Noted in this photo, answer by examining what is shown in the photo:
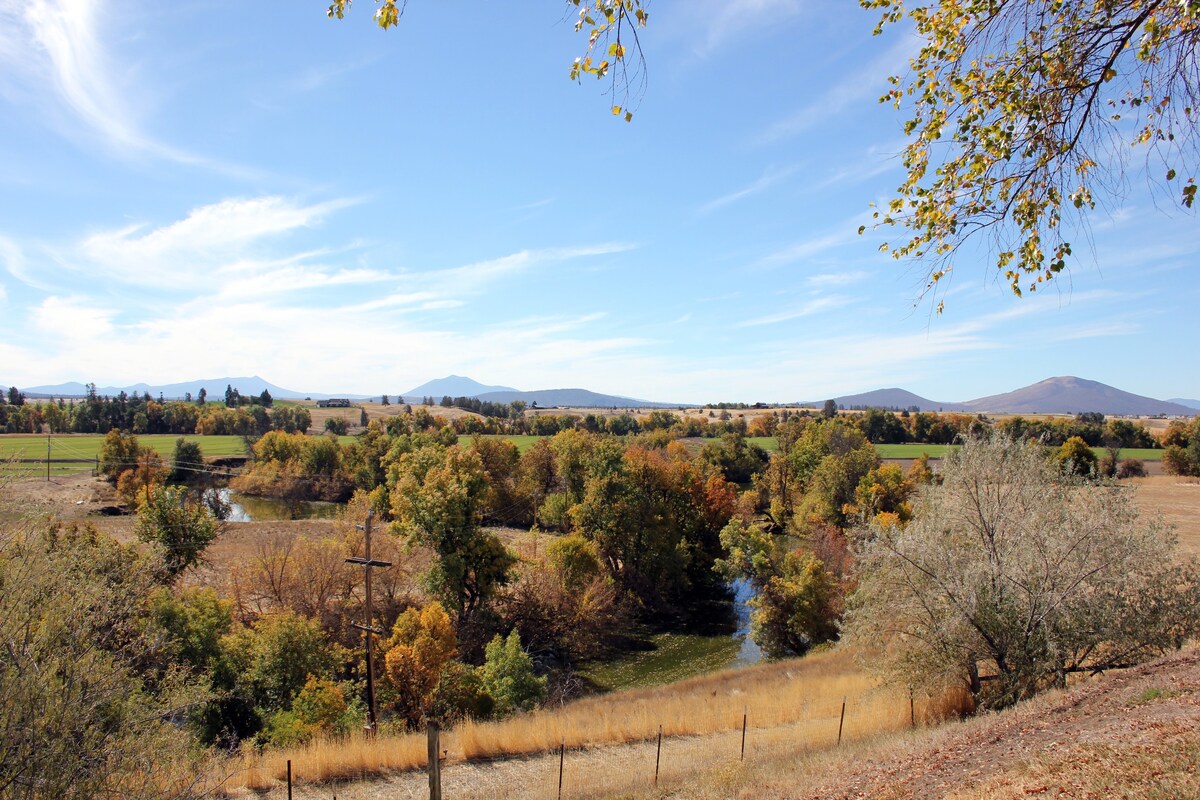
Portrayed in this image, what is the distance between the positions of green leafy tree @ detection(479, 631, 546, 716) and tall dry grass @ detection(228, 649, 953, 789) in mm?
1429

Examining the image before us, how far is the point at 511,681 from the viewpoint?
73.5 ft

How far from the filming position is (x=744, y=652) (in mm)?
32344

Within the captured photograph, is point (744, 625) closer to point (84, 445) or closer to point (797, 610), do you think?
point (797, 610)

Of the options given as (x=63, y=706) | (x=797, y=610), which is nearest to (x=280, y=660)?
(x=63, y=706)

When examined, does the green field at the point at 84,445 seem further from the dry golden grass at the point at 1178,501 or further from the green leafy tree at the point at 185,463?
the dry golden grass at the point at 1178,501

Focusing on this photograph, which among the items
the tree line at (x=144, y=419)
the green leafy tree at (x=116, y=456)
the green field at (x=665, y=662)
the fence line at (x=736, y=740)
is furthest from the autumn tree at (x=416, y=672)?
the tree line at (x=144, y=419)

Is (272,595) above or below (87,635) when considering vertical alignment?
below

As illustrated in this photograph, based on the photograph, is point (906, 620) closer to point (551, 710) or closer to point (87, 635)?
point (551, 710)

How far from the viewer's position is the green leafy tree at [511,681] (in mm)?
22203

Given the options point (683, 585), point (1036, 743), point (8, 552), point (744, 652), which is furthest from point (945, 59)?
point (683, 585)

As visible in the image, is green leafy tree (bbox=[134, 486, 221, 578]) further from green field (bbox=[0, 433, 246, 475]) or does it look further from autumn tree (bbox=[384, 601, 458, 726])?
green field (bbox=[0, 433, 246, 475])

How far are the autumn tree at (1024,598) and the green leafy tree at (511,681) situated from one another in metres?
11.9

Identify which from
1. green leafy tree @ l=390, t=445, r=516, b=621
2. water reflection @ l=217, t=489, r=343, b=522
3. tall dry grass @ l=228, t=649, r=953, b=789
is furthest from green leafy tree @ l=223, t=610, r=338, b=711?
water reflection @ l=217, t=489, r=343, b=522

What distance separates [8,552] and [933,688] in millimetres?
18344
